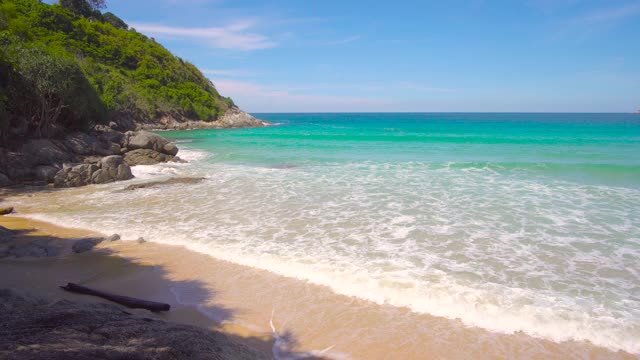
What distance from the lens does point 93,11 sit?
252ft

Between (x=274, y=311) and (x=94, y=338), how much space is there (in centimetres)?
315

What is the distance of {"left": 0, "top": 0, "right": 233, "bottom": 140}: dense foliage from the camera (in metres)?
18.3

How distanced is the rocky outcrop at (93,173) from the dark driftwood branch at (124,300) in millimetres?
11541

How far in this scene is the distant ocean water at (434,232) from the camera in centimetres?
629

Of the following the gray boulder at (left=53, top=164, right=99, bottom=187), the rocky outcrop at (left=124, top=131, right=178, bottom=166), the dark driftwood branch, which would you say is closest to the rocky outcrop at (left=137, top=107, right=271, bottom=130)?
the rocky outcrop at (left=124, top=131, right=178, bottom=166)

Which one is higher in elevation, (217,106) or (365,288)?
(217,106)

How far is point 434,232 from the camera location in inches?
389

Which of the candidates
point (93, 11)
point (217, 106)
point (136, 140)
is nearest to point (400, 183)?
point (136, 140)

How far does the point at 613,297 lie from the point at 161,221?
1066cm

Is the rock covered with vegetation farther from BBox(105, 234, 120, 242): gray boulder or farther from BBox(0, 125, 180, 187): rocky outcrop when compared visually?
BBox(105, 234, 120, 242): gray boulder

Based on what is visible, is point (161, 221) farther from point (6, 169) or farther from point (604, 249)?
point (604, 249)

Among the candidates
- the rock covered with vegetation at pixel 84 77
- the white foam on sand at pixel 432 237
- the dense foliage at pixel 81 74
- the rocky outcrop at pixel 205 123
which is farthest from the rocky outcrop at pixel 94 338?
the rocky outcrop at pixel 205 123

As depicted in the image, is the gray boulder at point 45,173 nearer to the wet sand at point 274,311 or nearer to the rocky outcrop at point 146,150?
the rocky outcrop at point 146,150

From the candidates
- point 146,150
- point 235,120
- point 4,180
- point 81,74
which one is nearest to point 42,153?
point 4,180
